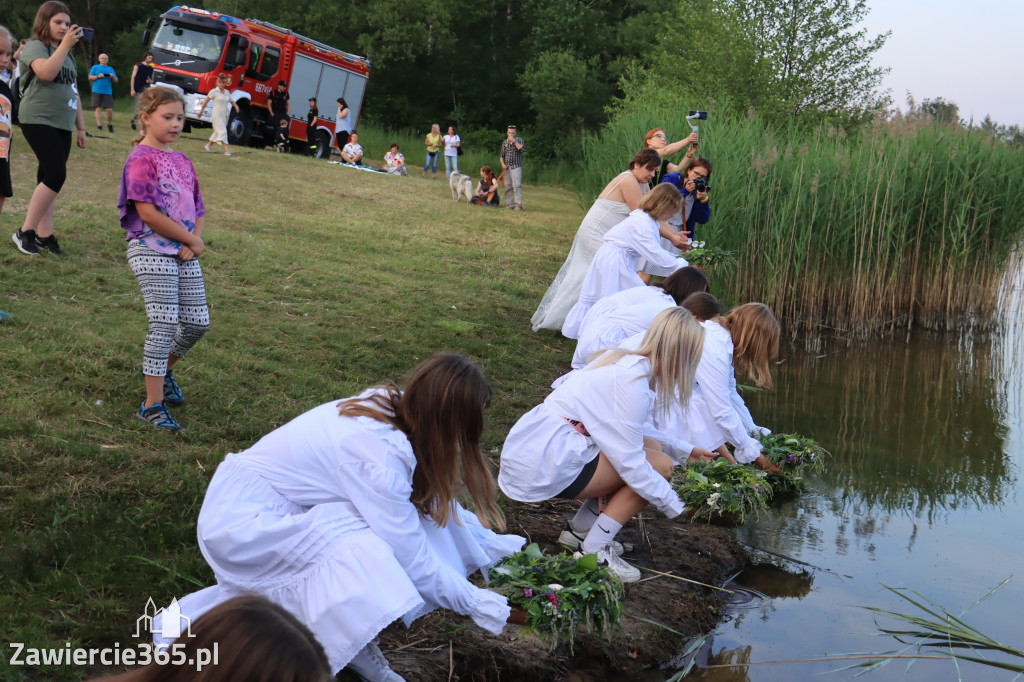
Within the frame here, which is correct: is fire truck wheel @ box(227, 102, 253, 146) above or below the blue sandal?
above

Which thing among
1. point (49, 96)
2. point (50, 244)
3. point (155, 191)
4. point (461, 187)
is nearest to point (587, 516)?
point (155, 191)

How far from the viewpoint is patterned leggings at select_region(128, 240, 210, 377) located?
15.5ft

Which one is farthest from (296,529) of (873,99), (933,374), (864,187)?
(873,99)

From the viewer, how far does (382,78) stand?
41656mm

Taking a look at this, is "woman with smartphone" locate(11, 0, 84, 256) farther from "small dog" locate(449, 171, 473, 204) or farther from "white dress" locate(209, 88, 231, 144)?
"small dog" locate(449, 171, 473, 204)

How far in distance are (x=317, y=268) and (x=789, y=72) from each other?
15172mm

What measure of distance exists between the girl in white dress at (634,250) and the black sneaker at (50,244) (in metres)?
4.58

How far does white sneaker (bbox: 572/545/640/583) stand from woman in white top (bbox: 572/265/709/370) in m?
1.83

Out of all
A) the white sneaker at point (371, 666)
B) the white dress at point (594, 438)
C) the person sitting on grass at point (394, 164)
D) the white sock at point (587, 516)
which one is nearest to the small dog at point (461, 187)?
the person sitting on grass at point (394, 164)

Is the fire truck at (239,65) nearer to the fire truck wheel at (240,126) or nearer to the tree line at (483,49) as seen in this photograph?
the fire truck wheel at (240,126)

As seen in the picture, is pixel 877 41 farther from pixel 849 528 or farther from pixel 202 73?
pixel 849 528

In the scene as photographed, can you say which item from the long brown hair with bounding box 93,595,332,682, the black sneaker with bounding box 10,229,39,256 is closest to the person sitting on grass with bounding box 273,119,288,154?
the black sneaker with bounding box 10,229,39,256

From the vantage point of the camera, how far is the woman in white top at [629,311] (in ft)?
20.0

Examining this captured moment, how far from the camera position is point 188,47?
21719mm
